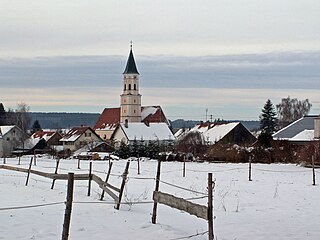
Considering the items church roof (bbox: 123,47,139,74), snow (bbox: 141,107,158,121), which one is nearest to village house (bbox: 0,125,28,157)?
snow (bbox: 141,107,158,121)

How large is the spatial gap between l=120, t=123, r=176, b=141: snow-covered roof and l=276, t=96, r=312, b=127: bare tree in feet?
111

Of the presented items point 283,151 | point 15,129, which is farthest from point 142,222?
point 15,129

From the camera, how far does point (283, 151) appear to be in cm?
4534

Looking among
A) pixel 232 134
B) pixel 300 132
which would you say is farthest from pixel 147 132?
pixel 300 132

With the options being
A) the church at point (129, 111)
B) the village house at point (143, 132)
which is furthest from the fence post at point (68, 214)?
the church at point (129, 111)

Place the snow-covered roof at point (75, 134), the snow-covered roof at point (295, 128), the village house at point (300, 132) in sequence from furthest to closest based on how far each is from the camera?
the snow-covered roof at point (75, 134) → the snow-covered roof at point (295, 128) → the village house at point (300, 132)

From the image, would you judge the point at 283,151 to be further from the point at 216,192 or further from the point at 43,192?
the point at 43,192

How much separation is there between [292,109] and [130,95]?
33633 millimetres

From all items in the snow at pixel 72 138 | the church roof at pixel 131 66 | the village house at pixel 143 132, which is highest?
the church roof at pixel 131 66

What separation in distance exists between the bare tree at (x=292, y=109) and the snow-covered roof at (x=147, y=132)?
111 ft

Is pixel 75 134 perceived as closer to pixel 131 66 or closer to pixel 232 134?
pixel 232 134

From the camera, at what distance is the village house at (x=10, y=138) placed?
3130 inches

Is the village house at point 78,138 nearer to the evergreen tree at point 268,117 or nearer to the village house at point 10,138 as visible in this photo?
the village house at point 10,138

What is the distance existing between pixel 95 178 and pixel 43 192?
129 inches
